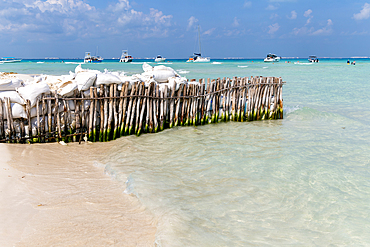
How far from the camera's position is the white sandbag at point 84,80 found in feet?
23.0

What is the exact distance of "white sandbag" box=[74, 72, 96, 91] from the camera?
7020mm

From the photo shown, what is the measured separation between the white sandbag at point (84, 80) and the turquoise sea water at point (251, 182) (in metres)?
1.68

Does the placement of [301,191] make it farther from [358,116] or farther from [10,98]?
[358,116]

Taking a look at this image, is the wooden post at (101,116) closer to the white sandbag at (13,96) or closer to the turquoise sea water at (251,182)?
the turquoise sea water at (251,182)

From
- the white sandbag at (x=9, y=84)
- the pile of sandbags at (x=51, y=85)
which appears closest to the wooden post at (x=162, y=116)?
the pile of sandbags at (x=51, y=85)

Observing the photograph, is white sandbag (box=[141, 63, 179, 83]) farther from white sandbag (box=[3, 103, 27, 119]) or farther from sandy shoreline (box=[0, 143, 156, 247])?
sandy shoreline (box=[0, 143, 156, 247])

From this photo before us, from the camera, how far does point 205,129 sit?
8961mm

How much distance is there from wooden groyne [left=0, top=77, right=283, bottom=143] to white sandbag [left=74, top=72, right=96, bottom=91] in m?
0.17

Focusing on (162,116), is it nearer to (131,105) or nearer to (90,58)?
(131,105)

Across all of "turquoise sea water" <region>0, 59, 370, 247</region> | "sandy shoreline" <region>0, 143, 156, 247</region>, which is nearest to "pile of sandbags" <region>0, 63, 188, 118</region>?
"sandy shoreline" <region>0, 143, 156, 247</region>

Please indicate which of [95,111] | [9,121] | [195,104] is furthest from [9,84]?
[195,104]

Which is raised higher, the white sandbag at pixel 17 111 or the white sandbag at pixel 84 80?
the white sandbag at pixel 84 80

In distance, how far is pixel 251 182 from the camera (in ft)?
17.1

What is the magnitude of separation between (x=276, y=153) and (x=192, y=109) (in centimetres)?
329
